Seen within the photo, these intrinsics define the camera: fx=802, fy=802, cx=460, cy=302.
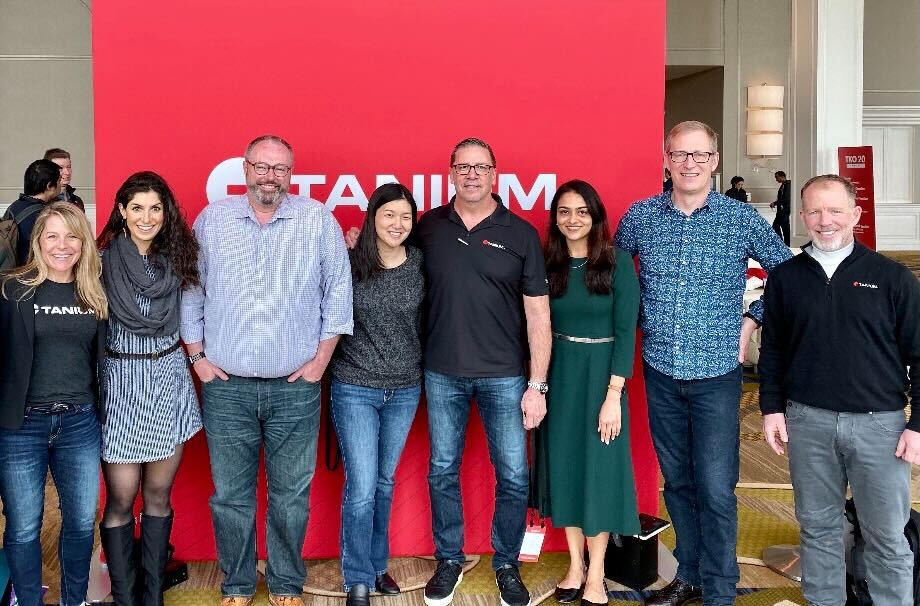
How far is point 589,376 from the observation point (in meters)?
2.82

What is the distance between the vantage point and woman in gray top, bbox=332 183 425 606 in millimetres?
2791

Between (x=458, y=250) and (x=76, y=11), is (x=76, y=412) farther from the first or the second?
(x=76, y=11)

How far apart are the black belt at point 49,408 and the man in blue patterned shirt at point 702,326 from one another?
191 cm

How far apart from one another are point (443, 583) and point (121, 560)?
1.12 meters

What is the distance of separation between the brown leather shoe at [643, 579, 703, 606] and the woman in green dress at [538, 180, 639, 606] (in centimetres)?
19

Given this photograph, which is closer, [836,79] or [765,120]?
[836,79]

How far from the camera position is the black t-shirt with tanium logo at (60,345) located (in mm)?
Result: 2395

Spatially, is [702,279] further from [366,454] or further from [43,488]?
[43,488]

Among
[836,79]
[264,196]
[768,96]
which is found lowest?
[264,196]

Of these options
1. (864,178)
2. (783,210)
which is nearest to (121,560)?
(864,178)


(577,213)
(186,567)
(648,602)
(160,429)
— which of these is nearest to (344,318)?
(160,429)

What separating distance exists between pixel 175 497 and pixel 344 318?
4.01 ft

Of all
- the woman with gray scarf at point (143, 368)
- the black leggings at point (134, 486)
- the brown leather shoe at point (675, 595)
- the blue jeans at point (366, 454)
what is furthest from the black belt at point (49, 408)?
the brown leather shoe at point (675, 595)

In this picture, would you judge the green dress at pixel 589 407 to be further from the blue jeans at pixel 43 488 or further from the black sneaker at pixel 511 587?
the blue jeans at pixel 43 488
